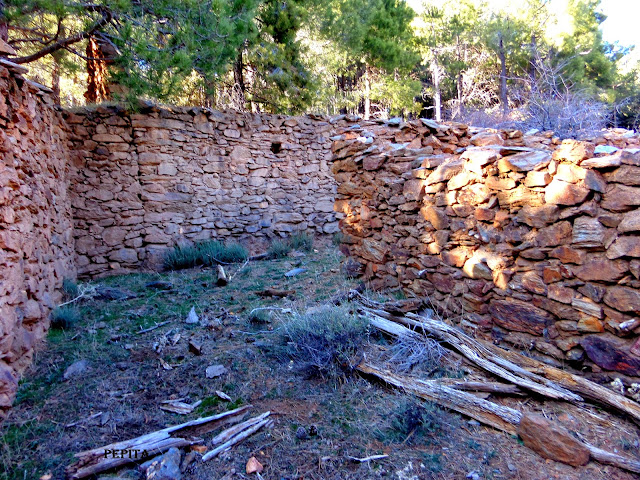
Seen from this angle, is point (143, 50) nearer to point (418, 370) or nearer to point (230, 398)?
point (230, 398)

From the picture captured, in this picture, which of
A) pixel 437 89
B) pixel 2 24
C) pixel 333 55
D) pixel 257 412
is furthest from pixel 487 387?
pixel 437 89

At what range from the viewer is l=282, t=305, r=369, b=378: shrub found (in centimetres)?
316

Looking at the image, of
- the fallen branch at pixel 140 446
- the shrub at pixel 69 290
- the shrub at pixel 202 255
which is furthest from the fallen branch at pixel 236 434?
the shrub at pixel 202 255

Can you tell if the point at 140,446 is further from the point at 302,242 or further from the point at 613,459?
the point at 302,242

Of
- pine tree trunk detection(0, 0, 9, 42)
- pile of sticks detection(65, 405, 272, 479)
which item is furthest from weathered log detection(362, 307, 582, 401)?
pine tree trunk detection(0, 0, 9, 42)

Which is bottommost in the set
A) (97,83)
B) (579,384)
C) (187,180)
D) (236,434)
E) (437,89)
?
(236,434)

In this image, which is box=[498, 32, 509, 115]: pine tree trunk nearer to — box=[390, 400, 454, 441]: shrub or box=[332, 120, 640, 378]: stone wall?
box=[332, 120, 640, 378]: stone wall

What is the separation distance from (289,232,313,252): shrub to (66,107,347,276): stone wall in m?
0.24

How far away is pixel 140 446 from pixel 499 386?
2.23 m

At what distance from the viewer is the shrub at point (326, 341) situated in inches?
124

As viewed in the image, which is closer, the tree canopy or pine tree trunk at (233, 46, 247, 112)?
the tree canopy

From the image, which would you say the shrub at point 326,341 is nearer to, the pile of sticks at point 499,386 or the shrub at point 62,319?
the pile of sticks at point 499,386

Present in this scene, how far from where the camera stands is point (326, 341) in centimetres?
334

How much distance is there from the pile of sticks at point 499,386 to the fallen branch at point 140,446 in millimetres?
1128
